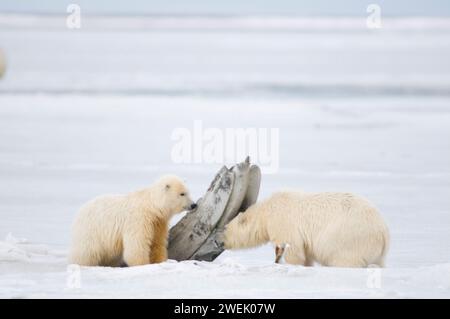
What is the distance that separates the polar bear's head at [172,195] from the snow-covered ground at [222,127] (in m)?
0.58

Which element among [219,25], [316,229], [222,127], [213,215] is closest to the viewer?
[316,229]

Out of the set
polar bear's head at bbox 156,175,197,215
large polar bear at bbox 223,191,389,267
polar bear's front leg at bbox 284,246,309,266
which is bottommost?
polar bear's front leg at bbox 284,246,309,266

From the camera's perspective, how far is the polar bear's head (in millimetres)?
6332

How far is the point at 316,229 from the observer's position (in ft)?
20.4

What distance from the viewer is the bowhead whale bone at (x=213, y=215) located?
652 cm

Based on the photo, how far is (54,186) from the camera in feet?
35.3

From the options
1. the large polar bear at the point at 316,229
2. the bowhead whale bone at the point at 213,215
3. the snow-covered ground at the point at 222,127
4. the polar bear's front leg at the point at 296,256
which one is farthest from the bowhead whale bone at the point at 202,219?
the polar bear's front leg at the point at 296,256

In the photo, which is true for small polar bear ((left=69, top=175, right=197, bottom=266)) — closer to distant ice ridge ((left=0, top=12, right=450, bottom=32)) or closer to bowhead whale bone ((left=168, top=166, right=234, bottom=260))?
bowhead whale bone ((left=168, top=166, right=234, bottom=260))

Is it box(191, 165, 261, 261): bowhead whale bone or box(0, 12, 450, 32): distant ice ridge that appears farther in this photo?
box(0, 12, 450, 32): distant ice ridge

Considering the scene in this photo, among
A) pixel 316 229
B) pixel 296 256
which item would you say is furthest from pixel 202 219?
pixel 316 229

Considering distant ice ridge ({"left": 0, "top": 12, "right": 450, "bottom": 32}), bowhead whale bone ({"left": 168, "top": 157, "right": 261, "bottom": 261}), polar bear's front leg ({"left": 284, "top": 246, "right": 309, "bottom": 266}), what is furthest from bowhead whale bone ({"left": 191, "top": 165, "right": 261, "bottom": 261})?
distant ice ridge ({"left": 0, "top": 12, "right": 450, "bottom": 32})

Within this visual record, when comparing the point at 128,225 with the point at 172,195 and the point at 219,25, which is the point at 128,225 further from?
the point at 219,25

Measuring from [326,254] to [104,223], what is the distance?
60.4 inches

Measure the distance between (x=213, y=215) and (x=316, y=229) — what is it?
82 centimetres
